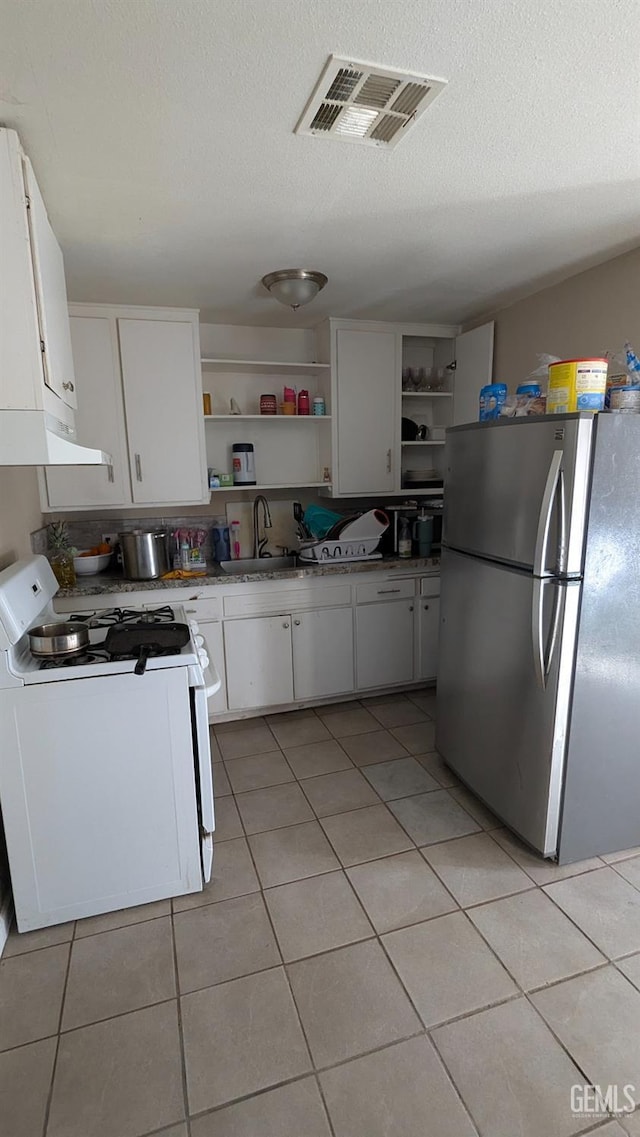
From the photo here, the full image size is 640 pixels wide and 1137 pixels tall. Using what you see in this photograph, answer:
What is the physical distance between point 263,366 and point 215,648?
1.69m

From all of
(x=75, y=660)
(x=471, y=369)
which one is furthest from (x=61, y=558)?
(x=471, y=369)

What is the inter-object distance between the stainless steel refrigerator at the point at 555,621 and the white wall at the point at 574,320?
87cm

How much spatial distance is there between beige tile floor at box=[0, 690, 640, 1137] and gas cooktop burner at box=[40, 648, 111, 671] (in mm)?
875

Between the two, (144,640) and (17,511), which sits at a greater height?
(17,511)

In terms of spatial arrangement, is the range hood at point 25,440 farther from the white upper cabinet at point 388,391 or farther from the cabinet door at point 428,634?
the cabinet door at point 428,634

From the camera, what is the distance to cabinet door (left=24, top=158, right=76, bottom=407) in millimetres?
1462

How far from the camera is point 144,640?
1856 mm

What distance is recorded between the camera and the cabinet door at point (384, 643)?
3.20 metres

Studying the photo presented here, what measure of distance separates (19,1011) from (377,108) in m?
2.56

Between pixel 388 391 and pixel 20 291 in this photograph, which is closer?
pixel 20 291

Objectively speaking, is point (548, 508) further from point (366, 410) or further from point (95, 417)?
point (95, 417)

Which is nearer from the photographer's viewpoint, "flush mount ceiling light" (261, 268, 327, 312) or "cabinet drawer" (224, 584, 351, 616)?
"flush mount ceiling light" (261, 268, 327, 312)

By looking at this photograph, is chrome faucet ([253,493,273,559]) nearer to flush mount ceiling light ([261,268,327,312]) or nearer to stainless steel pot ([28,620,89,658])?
flush mount ceiling light ([261,268,327,312])

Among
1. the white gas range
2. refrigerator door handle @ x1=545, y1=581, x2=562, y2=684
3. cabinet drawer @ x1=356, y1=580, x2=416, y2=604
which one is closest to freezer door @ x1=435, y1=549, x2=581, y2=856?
refrigerator door handle @ x1=545, y1=581, x2=562, y2=684
